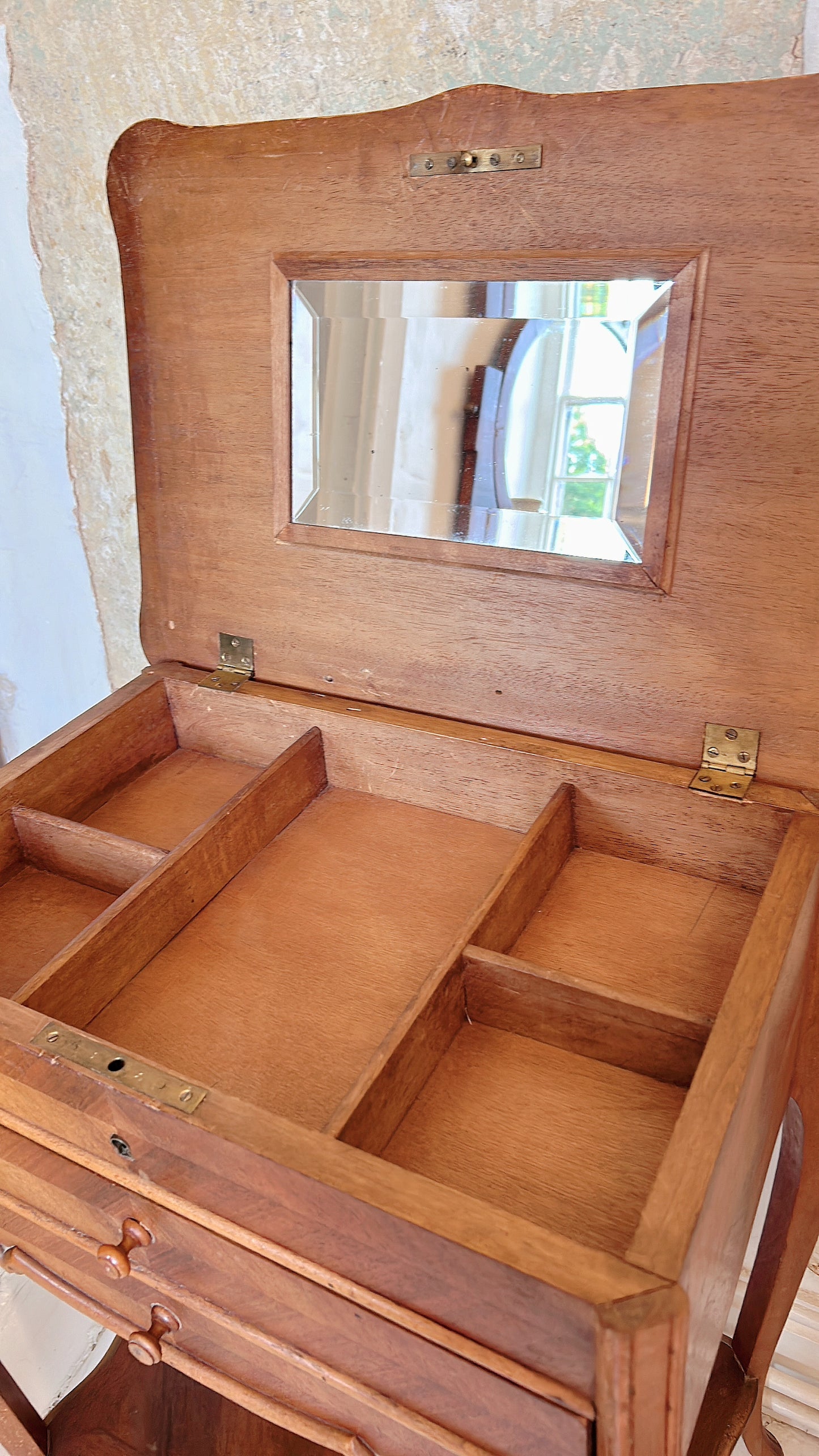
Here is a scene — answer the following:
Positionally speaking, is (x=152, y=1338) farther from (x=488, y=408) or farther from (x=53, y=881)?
(x=488, y=408)

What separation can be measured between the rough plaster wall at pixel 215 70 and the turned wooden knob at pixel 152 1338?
1.17 meters

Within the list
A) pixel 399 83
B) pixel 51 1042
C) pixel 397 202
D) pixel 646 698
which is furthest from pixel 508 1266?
pixel 399 83

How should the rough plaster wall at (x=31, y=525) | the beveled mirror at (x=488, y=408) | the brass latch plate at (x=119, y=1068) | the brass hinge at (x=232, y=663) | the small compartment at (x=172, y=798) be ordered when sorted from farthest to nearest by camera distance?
the rough plaster wall at (x=31, y=525) < the brass hinge at (x=232, y=663) < the small compartment at (x=172, y=798) < the beveled mirror at (x=488, y=408) < the brass latch plate at (x=119, y=1068)

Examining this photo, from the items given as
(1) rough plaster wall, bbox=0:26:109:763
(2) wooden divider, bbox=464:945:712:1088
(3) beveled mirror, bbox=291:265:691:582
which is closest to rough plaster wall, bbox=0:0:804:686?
(1) rough plaster wall, bbox=0:26:109:763

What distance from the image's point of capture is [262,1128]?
0.67 m

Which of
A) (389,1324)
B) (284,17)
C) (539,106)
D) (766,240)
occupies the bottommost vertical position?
(389,1324)

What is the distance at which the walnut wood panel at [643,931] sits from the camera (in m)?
0.90

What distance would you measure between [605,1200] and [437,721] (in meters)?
0.57

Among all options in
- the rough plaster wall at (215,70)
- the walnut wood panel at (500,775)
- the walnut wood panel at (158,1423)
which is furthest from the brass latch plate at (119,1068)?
the rough plaster wall at (215,70)

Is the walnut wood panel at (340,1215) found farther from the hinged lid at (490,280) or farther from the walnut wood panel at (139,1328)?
the hinged lid at (490,280)

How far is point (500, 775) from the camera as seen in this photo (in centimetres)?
111

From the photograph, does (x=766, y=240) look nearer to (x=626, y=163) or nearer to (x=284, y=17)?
(x=626, y=163)

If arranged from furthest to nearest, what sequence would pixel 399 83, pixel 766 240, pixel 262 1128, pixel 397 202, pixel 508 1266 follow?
pixel 399 83 → pixel 397 202 → pixel 766 240 → pixel 262 1128 → pixel 508 1266

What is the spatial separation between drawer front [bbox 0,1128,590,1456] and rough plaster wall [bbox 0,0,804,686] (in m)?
1.10
